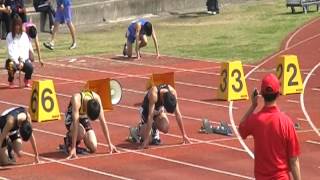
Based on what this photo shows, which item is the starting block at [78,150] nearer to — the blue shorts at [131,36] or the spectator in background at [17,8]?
the blue shorts at [131,36]

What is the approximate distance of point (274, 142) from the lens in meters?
9.03

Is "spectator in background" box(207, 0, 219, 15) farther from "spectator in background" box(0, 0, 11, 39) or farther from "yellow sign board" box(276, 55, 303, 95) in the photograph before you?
"yellow sign board" box(276, 55, 303, 95)

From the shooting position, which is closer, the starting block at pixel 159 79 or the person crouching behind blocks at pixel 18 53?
the starting block at pixel 159 79

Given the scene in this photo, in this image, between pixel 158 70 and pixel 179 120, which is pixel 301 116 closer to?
pixel 179 120

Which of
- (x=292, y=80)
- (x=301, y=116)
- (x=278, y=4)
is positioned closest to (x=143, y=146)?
(x=301, y=116)

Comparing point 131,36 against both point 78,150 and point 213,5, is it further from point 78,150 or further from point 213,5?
point 78,150

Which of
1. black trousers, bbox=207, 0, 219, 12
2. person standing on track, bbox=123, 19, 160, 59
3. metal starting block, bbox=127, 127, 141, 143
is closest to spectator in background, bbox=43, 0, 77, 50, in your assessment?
person standing on track, bbox=123, 19, 160, 59

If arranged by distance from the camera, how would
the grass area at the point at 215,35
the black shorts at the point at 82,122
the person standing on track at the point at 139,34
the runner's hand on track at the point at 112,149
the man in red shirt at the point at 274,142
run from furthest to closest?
the grass area at the point at 215,35 < the person standing on track at the point at 139,34 < the runner's hand on track at the point at 112,149 < the black shorts at the point at 82,122 < the man in red shirt at the point at 274,142

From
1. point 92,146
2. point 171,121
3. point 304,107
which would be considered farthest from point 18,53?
point 92,146

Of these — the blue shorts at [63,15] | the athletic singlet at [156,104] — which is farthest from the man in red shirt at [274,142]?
the blue shorts at [63,15]

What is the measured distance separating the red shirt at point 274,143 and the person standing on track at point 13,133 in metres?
5.85

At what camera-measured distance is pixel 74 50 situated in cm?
2739

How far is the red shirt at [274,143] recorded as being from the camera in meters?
8.98

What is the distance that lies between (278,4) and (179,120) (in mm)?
21241
